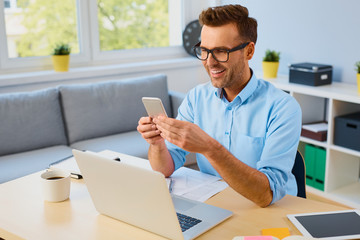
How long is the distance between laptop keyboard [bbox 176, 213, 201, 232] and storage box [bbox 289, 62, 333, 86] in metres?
2.15

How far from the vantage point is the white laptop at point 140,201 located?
1189 millimetres

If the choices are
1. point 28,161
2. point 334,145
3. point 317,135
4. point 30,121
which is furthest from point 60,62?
point 334,145

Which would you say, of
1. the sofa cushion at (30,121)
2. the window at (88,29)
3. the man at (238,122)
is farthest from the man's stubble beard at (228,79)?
the window at (88,29)

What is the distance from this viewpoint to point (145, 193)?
1.22m

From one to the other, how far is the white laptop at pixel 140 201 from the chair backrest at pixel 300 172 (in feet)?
1.46

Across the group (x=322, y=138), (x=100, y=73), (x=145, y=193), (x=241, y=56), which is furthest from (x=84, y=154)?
(x=100, y=73)

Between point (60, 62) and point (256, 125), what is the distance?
2.27m

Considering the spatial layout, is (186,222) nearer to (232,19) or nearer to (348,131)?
(232,19)

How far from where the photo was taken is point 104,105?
3.42 meters

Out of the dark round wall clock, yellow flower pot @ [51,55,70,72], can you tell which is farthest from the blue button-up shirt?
the dark round wall clock

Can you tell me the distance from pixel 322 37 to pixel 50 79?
2.09 metres

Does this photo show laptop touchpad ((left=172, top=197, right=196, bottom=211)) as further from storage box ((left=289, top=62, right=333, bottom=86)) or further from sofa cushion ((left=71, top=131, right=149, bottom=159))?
storage box ((left=289, top=62, right=333, bottom=86))

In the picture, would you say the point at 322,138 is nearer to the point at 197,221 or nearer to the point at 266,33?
the point at 266,33

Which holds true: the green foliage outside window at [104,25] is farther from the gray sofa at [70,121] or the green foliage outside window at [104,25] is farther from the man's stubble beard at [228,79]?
the man's stubble beard at [228,79]
